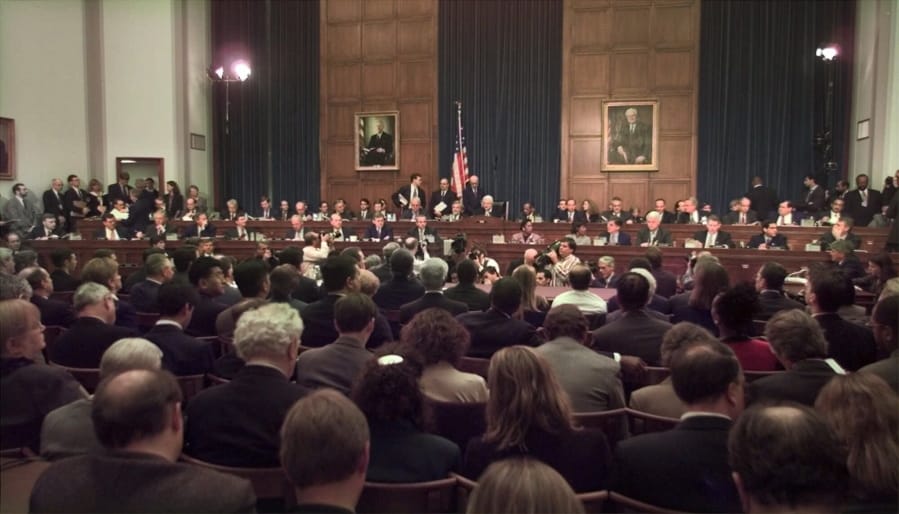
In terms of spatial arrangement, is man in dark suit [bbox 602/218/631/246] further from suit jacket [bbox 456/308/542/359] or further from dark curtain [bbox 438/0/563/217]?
suit jacket [bbox 456/308/542/359]

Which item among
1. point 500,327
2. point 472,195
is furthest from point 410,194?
point 500,327

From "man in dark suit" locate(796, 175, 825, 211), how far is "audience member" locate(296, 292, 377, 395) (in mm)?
10721

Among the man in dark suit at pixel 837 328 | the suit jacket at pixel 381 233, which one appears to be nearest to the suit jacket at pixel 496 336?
the man in dark suit at pixel 837 328

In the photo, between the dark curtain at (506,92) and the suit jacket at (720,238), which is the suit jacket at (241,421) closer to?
the suit jacket at (720,238)

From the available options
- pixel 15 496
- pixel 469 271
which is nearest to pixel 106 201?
pixel 469 271

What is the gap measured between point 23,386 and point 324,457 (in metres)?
1.80

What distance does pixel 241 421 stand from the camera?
267 cm

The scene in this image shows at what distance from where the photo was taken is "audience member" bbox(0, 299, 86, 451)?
2.90 metres

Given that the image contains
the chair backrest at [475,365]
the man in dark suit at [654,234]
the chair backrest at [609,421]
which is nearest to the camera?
the chair backrest at [609,421]

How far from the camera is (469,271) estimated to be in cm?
553

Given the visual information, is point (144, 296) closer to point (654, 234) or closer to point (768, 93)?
point (654, 234)

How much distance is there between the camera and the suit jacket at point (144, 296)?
18.6ft

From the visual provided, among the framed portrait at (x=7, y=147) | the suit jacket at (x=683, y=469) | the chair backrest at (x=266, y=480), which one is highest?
the framed portrait at (x=7, y=147)

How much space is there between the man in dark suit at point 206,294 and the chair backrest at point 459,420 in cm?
251
